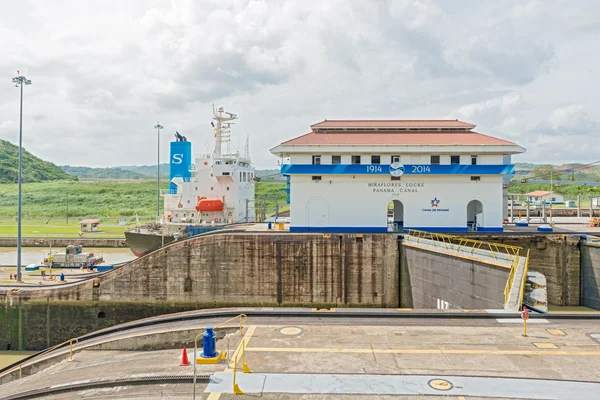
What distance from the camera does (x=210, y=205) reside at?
36406 millimetres

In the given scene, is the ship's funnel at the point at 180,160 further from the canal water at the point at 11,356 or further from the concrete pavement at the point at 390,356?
the concrete pavement at the point at 390,356

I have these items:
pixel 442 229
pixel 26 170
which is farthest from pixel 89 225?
pixel 26 170

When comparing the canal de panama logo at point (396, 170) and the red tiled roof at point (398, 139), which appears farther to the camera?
the red tiled roof at point (398, 139)

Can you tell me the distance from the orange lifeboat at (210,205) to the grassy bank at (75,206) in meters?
23.4

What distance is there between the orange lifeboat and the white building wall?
452 inches

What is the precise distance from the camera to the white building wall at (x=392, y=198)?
1061 inches

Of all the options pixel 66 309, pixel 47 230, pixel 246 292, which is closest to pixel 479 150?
pixel 246 292

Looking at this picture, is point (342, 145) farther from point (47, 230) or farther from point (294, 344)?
point (47, 230)

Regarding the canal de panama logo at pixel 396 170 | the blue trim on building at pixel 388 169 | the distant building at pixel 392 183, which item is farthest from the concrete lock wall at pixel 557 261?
the canal de panama logo at pixel 396 170

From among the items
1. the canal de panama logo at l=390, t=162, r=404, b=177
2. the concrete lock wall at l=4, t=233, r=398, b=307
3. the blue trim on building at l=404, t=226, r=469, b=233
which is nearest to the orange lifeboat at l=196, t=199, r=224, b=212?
the concrete lock wall at l=4, t=233, r=398, b=307

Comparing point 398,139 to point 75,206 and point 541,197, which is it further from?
point 75,206

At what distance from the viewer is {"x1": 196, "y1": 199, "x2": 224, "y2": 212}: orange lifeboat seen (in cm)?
3631

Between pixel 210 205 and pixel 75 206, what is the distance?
280 feet

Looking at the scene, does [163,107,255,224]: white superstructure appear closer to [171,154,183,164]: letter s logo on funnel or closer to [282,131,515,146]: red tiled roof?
[171,154,183,164]: letter s logo on funnel
